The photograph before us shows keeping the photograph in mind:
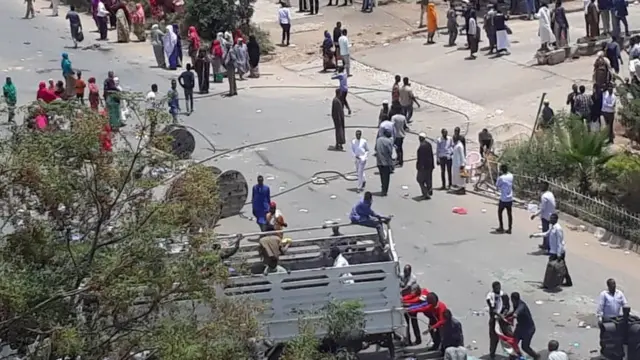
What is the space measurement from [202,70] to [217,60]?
4.84 ft

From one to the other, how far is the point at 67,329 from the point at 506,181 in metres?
11.3

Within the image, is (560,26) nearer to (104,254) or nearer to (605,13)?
(605,13)

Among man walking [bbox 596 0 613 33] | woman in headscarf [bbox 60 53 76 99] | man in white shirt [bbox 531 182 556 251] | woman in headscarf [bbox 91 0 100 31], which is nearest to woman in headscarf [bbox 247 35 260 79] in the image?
woman in headscarf [bbox 60 53 76 99]

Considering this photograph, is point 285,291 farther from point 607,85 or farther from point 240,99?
point 240,99

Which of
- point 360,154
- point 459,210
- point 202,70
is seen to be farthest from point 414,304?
point 202,70

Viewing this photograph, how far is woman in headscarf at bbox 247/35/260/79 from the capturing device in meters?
29.9

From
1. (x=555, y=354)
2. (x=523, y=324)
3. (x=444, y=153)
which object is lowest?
(x=523, y=324)

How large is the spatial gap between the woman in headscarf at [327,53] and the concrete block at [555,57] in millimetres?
5479

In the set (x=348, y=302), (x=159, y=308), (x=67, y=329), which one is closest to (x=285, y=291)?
(x=348, y=302)

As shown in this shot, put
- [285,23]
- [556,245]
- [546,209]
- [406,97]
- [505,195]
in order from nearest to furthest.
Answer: [556,245] → [546,209] → [505,195] → [406,97] → [285,23]

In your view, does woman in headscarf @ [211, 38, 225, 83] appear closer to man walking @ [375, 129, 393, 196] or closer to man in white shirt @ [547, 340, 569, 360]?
man walking @ [375, 129, 393, 196]

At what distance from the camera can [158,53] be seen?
30.7 m

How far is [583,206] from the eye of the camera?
20.0m

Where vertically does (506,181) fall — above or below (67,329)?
below
